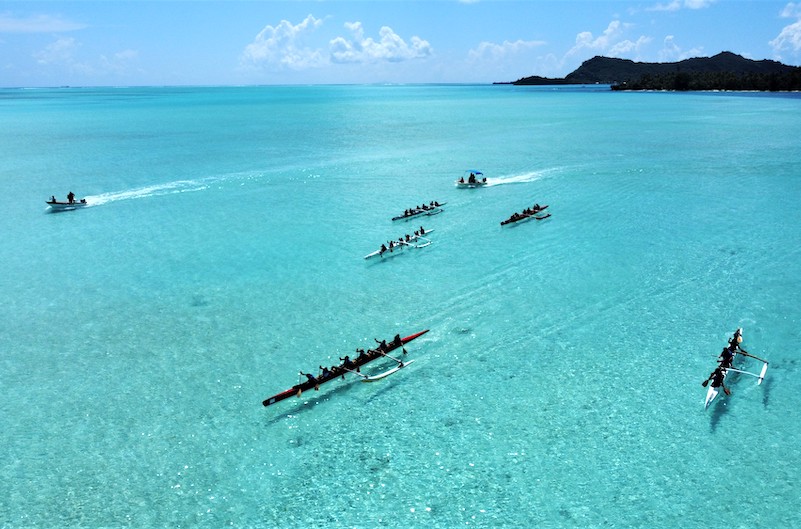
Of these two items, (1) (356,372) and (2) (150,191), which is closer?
(1) (356,372)

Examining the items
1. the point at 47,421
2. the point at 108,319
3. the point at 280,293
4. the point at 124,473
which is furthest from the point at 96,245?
the point at 124,473

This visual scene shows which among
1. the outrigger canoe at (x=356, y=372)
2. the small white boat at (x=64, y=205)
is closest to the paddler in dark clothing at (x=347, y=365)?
the outrigger canoe at (x=356, y=372)

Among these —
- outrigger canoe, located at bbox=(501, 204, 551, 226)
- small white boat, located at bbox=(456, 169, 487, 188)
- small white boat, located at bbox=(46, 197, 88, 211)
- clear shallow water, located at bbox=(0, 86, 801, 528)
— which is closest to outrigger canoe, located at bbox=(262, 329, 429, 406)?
clear shallow water, located at bbox=(0, 86, 801, 528)

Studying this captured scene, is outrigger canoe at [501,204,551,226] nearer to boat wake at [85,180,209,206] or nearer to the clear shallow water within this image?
the clear shallow water

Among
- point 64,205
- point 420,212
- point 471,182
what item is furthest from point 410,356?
point 64,205

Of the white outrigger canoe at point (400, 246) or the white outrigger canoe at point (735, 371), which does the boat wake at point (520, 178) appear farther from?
the white outrigger canoe at point (735, 371)

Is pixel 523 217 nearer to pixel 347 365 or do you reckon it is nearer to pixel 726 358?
pixel 726 358
